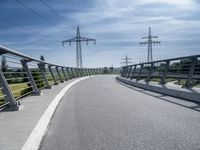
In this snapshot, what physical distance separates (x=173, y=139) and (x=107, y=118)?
99.8 inches

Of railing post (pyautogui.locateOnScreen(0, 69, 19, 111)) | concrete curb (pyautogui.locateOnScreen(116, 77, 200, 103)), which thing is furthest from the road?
concrete curb (pyautogui.locateOnScreen(116, 77, 200, 103))

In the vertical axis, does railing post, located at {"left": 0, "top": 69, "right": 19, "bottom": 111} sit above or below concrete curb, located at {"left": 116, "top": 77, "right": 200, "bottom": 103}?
above

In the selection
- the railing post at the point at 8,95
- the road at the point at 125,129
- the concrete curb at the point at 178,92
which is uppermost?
the railing post at the point at 8,95

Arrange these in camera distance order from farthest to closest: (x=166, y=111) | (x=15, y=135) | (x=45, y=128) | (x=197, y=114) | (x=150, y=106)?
(x=150, y=106), (x=166, y=111), (x=197, y=114), (x=45, y=128), (x=15, y=135)

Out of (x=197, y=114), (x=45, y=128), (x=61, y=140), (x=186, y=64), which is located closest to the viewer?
(x=61, y=140)

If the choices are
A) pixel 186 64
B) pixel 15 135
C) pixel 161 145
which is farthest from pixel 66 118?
pixel 186 64

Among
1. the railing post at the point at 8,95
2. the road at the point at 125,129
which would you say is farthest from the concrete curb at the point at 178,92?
the railing post at the point at 8,95

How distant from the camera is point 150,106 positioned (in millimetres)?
9891

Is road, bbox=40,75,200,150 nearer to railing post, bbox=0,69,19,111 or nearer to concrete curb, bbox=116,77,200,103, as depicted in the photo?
railing post, bbox=0,69,19,111

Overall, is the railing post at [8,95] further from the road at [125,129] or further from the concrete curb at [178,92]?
the concrete curb at [178,92]

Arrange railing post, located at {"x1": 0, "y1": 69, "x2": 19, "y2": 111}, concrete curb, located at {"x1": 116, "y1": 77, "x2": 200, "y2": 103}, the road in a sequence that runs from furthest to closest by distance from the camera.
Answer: concrete curb, located at {"x1": 116, "y1": 77, "x2": 200, "y2": 103}
railing post, located at {"x1": 0, "y1": 69, "x2": 19, "y2": 111}
the road

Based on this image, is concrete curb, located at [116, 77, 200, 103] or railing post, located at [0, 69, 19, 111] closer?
railing post, located at [0, 69, 19, 111]

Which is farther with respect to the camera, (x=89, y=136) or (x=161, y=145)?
(x=89, y=136)

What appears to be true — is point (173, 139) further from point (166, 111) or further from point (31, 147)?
point (166, 111)
